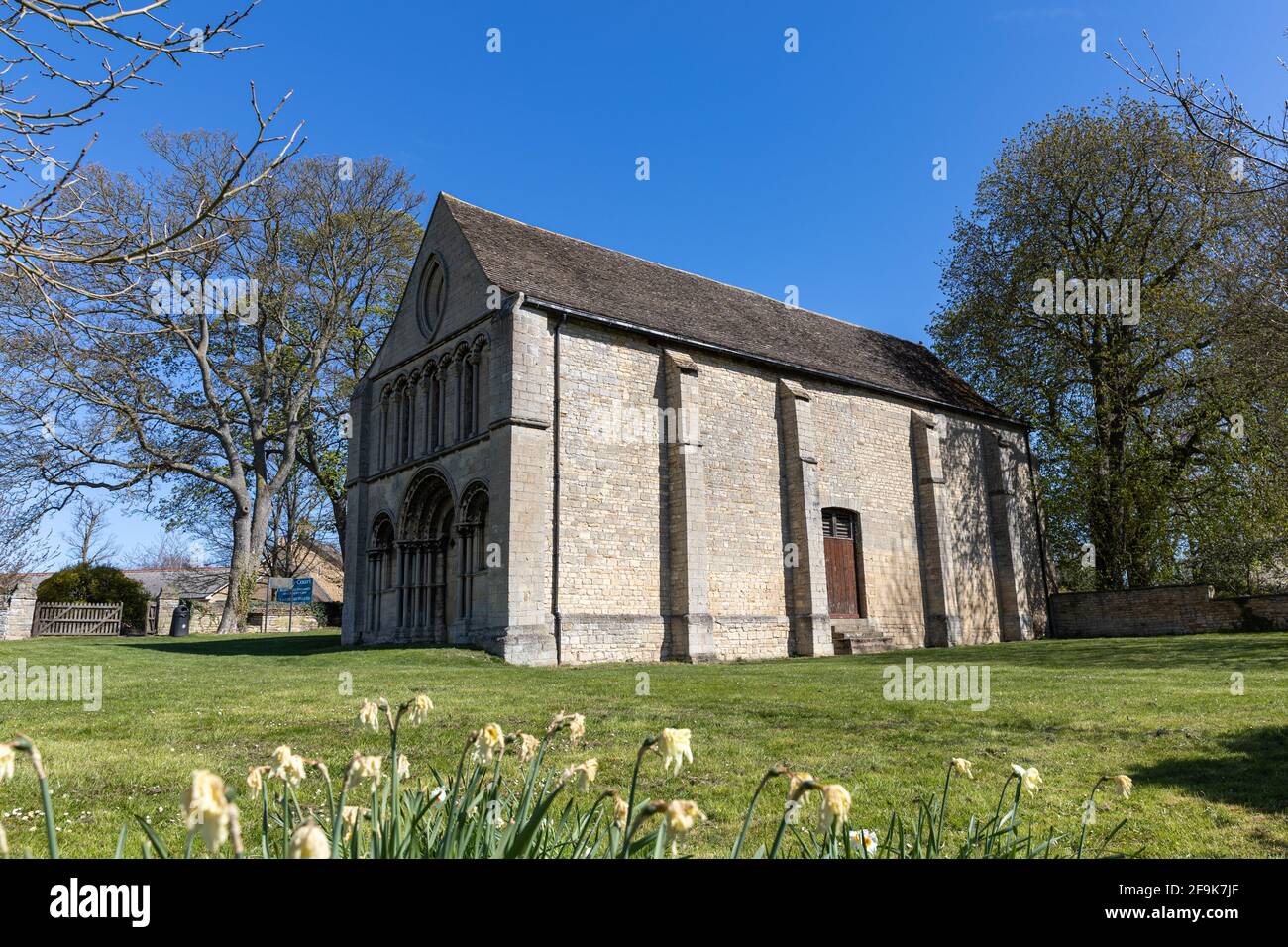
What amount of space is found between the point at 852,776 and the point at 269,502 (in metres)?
33.0

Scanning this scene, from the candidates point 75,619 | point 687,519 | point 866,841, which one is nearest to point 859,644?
point 687,519

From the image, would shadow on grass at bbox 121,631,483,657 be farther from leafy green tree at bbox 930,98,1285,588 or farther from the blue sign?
leafy green tree at bbox 930,98,1285,588

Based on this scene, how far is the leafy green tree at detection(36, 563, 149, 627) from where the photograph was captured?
33.6 meters

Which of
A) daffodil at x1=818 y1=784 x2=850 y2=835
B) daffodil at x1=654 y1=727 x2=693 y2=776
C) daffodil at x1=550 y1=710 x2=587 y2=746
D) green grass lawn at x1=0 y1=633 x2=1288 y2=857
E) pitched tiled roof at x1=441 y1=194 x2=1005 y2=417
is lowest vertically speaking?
green grass lawn at x1=0 y1=633 x2=1288 y2=857

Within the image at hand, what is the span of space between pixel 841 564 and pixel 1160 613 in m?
10.0

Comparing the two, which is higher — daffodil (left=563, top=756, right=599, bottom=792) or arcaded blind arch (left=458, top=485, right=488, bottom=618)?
arcaded blind arch (left=458, top=485, right=488, bottom=618)

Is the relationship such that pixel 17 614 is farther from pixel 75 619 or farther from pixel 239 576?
pixel 239 576

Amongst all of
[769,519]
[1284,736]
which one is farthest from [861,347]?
[1284,736]

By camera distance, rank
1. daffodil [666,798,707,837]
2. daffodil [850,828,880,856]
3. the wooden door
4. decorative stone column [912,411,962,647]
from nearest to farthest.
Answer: daffodil [666,798,707,837]
daffodil [850,828,880,856]
the wooden door
decorative stone column [912,411,962,647]

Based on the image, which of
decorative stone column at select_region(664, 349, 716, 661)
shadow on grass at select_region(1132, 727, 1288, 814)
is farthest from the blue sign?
shadow on grass at select_region(1132, 727, 1288, 814)

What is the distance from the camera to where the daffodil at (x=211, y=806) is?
4.49 ft

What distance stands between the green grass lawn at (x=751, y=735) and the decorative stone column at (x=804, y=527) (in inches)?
246

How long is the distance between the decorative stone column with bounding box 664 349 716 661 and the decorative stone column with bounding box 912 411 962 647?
9.06m
